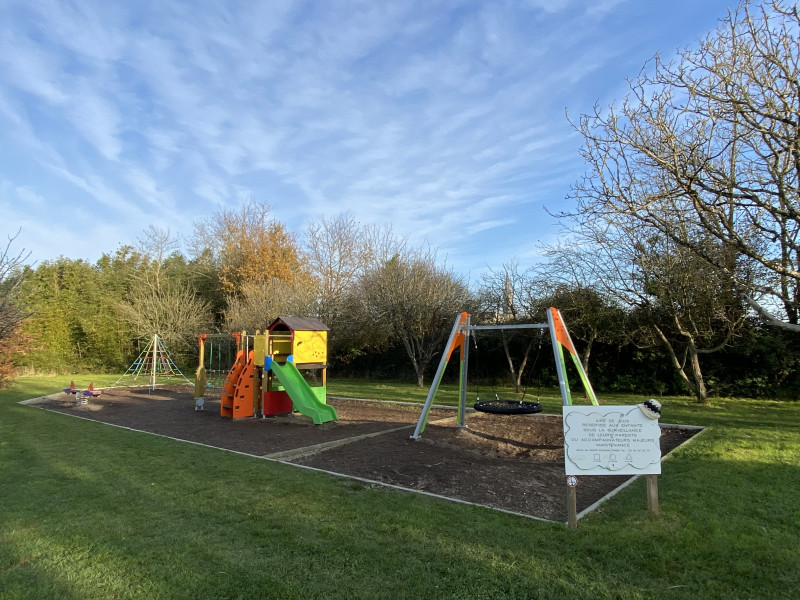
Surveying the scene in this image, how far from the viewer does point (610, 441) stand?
4.45 m

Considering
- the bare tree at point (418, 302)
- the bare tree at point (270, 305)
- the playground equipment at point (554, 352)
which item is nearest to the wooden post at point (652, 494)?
the playground equipment at point (554, 352)

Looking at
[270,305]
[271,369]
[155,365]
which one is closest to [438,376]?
[271,369]

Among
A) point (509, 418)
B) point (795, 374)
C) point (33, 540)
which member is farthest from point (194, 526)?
point (795, 374)

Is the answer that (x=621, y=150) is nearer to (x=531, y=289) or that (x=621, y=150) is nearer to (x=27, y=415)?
(x=531, y=289)

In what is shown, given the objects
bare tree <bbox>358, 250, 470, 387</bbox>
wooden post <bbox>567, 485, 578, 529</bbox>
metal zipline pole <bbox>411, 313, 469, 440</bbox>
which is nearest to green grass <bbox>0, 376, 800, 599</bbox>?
wooden post <bbox>567, 485, 578, 529</bbox>

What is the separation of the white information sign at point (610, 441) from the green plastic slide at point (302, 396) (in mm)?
6559

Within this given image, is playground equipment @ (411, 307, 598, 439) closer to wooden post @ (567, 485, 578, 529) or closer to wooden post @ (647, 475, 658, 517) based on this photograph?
wooden post @ (647, 475, 658, 517)

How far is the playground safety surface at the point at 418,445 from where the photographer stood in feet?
18.2

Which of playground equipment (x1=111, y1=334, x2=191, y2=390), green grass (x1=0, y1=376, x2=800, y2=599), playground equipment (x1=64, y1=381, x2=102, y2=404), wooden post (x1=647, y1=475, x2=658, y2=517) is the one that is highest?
playground equipment (x1=111, y1=334, x2=191, y2=390)

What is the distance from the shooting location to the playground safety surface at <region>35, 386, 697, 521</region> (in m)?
5.54

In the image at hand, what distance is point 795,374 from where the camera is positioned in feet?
46.8

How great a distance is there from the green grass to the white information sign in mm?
462

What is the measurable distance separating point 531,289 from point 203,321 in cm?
1940

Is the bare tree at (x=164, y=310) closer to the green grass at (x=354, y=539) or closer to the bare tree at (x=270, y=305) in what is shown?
the bare tree at (x=270, y=305)
